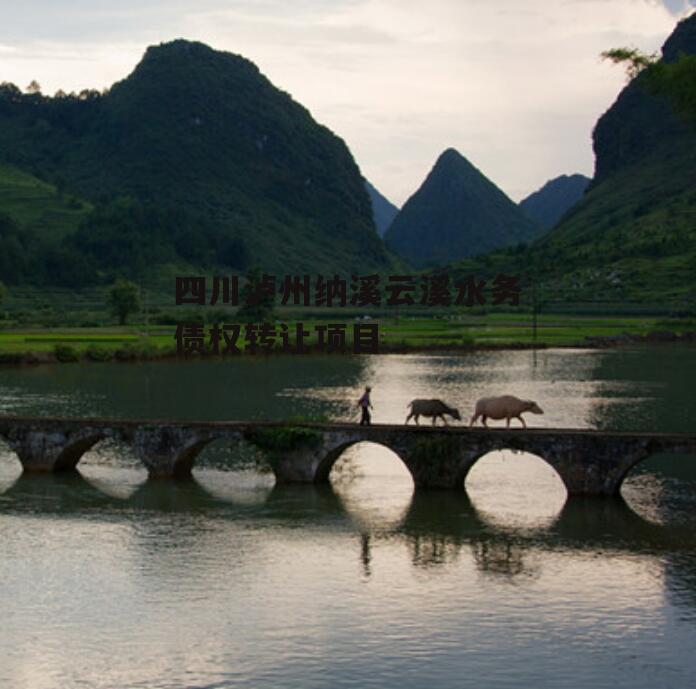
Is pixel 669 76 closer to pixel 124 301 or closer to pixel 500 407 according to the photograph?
pixel 500 407

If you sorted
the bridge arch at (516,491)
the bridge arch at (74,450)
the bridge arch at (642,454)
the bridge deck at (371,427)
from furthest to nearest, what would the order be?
the bridge arch at (74,450) → the bridge deck at (371,427) → the bridge arch at (516,491) → the bridge arch at (642,454)

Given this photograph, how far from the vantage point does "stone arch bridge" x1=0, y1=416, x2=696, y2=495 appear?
45188 mm

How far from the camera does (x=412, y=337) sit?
134 meters

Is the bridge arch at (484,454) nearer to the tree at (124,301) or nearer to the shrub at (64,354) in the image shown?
the shrub at (64,354)

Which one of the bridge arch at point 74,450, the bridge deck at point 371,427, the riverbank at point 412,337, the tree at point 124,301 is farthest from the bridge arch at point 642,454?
the tree at point 124,301

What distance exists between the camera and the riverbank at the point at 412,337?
110875 millimetres

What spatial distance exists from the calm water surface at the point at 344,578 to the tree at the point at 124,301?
287 feet

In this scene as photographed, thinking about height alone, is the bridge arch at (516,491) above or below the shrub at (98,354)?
below

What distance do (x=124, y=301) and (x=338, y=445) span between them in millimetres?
102059

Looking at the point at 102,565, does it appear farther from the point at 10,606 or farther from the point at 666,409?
the point at 666,409

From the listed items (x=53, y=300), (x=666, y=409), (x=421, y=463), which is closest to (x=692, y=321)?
(x=666, y=409)

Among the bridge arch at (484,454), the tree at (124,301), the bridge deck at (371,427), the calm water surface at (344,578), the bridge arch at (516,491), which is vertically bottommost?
the calm water surface at (344,578)

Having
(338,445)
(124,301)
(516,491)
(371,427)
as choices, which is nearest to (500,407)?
(516,491)

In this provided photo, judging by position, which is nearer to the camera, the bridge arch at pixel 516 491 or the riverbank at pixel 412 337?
the bridge arch at pixel 516 491
